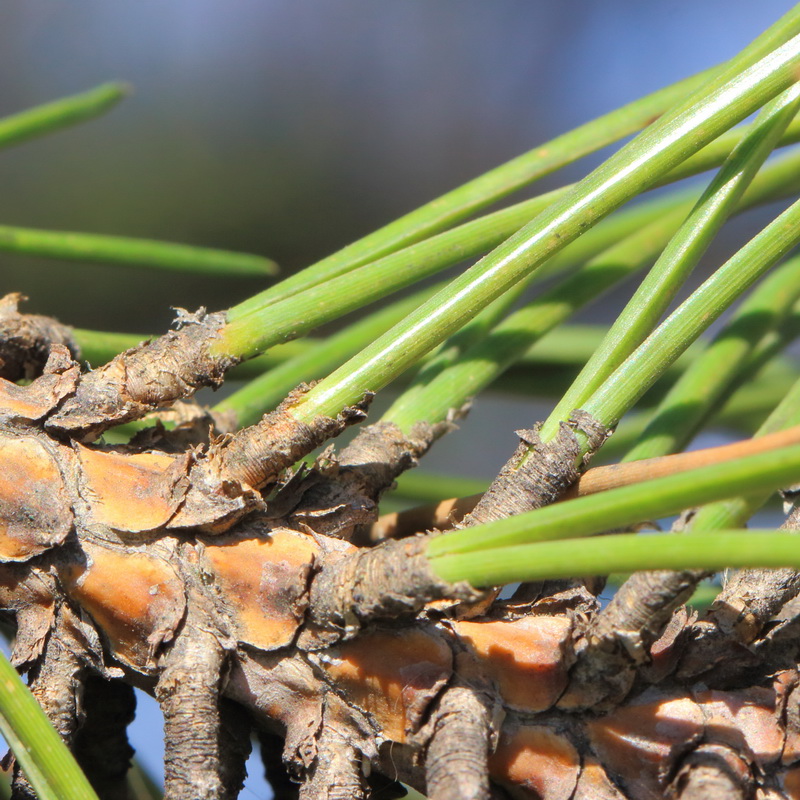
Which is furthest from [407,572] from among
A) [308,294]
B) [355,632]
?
[308,294]

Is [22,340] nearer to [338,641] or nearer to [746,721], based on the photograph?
[338,641]

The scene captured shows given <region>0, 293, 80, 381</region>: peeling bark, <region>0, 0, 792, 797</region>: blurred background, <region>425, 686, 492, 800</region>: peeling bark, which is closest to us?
<region>425, 686, 492, 800</region>: peeling bark

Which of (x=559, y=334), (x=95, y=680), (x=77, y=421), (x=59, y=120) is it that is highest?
(x=59, y=120)

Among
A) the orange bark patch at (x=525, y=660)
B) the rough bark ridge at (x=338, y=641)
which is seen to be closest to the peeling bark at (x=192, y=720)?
the rough bark ridge at (x=338, y=641)

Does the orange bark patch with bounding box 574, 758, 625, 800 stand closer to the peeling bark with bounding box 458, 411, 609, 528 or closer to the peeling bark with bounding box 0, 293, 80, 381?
the peeling bark with bounding box 458, 411, 609, 528

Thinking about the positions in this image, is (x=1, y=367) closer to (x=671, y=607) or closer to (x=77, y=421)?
(x=77, y=421)

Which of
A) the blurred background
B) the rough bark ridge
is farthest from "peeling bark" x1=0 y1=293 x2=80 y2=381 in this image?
the blurred background

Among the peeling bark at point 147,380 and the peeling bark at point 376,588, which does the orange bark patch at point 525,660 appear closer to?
the peeling bark at point 376,588
